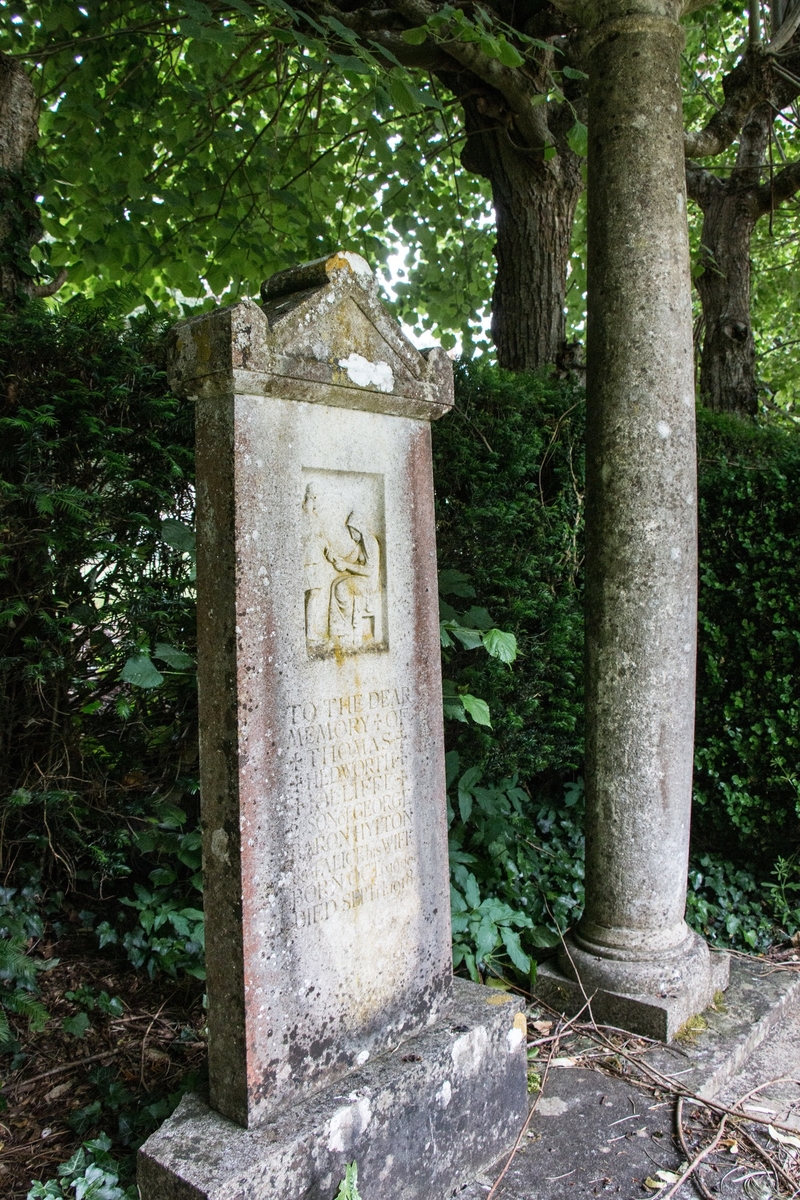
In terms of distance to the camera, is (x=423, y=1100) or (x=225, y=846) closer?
(x=225, y=846)

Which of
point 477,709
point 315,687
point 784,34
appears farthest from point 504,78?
point 315,687

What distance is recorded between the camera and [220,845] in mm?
2098

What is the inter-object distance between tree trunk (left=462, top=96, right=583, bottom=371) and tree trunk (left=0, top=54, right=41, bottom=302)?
2.86 metres

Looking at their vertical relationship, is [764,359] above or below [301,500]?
above

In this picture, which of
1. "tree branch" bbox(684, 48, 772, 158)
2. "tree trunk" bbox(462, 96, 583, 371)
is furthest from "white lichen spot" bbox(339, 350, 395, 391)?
"tree trunk" bbox(462, 96, 583, 371)

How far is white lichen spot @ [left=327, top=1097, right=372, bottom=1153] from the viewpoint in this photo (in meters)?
2.13

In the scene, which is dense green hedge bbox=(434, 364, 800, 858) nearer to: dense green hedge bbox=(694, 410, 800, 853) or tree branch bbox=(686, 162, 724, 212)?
dense green hedge bbox=(694, 410, 800, 853)

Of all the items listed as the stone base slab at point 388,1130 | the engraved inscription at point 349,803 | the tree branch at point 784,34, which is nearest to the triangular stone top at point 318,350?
the engraved inscription at point 349,803

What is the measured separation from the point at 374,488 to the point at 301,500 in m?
0.31

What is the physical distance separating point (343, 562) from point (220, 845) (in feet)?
2.63

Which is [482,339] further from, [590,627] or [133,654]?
[133,654]

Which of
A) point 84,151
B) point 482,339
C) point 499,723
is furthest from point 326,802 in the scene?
point 482,339

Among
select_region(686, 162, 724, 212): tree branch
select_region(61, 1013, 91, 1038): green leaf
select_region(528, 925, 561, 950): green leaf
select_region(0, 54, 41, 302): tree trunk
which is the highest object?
select_region(686, 162, 724, 212): tree branch

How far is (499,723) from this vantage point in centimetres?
412
